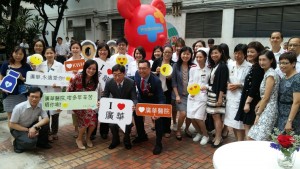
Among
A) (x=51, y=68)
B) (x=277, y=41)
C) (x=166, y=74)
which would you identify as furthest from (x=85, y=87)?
(x=277, y=41)

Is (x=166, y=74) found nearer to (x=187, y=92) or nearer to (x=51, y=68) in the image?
(x=187, y=92)

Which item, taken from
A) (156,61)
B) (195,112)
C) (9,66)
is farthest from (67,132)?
(195,112)

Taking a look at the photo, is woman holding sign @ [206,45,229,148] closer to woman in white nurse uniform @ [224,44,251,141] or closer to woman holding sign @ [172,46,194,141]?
woman in white nurse uniform @ [224,44,251,141]

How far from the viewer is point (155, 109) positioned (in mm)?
3746

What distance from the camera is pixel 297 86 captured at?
294 centimetres

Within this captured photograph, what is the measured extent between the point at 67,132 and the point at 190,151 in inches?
91.2

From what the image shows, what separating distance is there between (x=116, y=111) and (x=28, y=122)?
135 centimetres

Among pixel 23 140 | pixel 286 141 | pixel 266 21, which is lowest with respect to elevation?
pixel 23 140

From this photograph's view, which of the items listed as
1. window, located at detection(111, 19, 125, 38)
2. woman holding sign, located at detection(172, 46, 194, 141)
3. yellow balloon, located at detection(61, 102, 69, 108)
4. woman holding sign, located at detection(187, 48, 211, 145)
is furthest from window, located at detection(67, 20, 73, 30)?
woman holding sign, located at detection(187, 48, 211, 145)

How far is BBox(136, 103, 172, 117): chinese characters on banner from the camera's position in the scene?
373 centimetres

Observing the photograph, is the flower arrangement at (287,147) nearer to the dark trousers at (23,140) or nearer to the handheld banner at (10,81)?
the dark trousers at (23,140)

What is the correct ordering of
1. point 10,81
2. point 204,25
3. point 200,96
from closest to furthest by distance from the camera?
point 10,81 < point 200,96 < point 204,25

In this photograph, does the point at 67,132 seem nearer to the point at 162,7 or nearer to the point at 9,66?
the point at 9,66

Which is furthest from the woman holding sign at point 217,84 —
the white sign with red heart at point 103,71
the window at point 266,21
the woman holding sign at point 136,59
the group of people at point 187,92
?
the window at point 266,21
